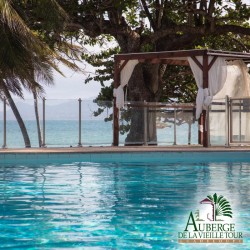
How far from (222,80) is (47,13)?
4.74 meters

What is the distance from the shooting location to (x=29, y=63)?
1792 cm

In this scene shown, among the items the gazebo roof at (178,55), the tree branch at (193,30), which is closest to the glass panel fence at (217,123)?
the gazebo roof at (178,55)

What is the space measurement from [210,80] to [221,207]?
9.47 meters

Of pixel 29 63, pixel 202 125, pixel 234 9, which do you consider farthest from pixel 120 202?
pixel 234 9

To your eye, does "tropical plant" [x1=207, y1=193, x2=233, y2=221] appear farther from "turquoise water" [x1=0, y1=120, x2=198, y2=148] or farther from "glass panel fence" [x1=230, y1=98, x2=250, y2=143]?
"turquoise water" [x1=0, y1=120, x2=198, y2=148]

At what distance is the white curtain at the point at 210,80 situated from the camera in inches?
658

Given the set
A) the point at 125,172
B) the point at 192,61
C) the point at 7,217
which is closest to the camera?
the point at 7,217

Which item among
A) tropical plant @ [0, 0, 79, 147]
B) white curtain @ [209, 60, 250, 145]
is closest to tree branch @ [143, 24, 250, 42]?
white curtain @ [209, 60, 250, 145]

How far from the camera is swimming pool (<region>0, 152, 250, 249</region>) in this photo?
6637 millimetres

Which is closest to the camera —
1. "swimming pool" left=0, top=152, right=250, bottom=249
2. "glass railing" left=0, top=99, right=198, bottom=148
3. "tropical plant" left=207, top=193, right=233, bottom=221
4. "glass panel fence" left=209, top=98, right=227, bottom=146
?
"swimming pool" left=0, top=152, right=250, bottom=249

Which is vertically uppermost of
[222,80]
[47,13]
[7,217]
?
[47,13]

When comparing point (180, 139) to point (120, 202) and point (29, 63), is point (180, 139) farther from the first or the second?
point (120, 202)

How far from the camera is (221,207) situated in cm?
766

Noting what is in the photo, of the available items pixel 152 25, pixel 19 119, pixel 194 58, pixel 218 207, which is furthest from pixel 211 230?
pixel 152 25
